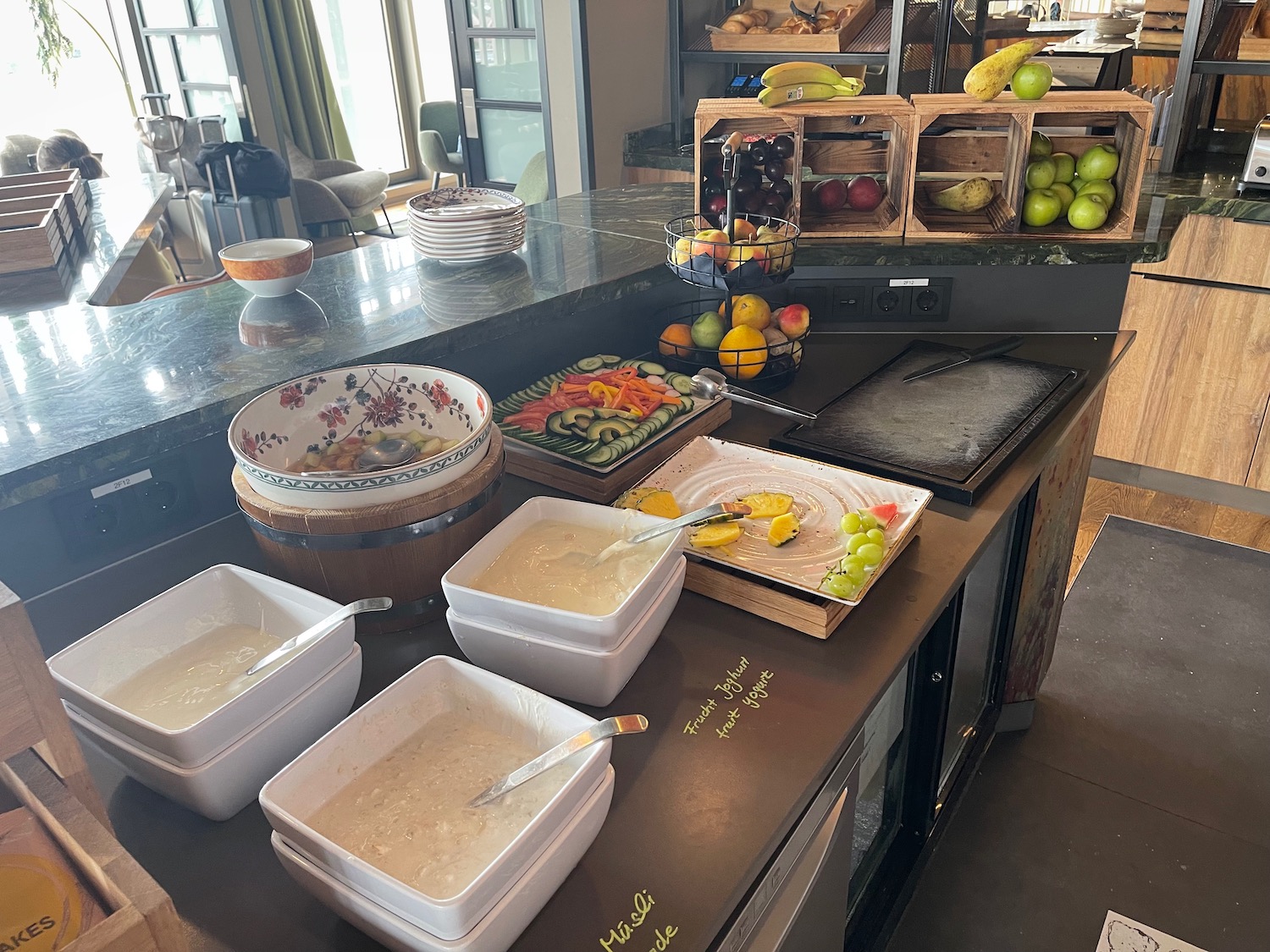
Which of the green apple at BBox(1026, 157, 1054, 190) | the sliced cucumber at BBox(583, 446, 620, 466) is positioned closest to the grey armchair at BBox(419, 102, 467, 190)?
the green apple at BBox(1026, 157, 1054, 190)

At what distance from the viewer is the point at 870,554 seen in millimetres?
1019

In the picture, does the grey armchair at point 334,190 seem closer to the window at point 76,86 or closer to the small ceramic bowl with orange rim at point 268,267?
the window at point 76,86

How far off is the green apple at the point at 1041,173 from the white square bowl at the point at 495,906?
1.46 metres

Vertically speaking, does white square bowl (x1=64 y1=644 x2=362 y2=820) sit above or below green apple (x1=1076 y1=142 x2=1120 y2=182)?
below

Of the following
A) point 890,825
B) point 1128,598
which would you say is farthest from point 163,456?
point 1128,598

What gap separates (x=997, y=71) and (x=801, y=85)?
324mm

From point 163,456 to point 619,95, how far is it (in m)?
2.50

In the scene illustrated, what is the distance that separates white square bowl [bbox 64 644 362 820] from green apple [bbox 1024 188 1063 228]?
1.47m

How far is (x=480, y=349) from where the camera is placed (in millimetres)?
1445

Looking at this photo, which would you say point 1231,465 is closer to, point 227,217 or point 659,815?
point 659,815

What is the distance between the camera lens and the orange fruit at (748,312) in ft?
5.03

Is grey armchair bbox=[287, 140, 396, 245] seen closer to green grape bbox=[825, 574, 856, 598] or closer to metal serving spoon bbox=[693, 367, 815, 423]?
metal serving spoon bbox=[693, 367, 815, 423]

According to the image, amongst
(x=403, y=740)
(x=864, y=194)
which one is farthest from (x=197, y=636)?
(x=864, y=194)

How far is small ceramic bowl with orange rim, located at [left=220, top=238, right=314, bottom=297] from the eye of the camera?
1418mm
